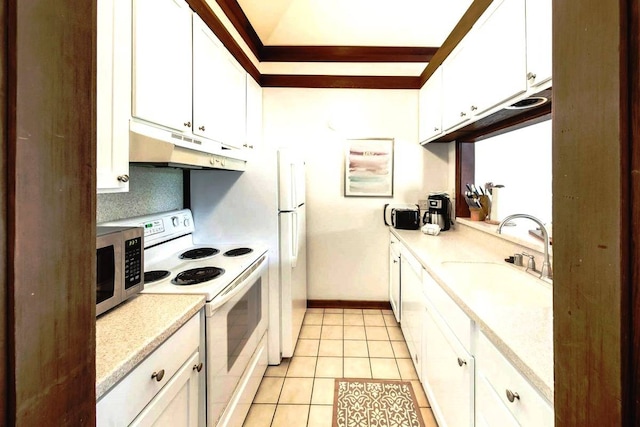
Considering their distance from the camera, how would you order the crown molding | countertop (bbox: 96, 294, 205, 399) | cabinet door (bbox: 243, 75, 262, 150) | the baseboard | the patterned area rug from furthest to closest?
the baseboard
the crown molding
cabinet door (bbox: 243, 75, 262, 150)
the patterned area rug
countertop (bbox: 96, 294, 205, 399)

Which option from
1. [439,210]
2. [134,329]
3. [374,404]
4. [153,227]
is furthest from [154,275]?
[439,210]

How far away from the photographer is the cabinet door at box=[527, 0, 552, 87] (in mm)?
1247

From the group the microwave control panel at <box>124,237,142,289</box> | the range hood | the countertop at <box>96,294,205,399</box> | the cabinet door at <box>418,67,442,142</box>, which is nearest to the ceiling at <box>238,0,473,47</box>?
the cabinet door at <box>418,67,442,142</box>

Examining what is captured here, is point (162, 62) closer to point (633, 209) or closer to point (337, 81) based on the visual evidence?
point (633, 209)

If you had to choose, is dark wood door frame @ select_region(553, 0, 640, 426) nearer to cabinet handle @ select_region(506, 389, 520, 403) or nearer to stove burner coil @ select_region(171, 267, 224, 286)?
cabinet handle @ select_region(506, 389, 520, 403)

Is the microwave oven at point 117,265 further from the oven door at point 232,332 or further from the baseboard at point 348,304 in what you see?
the baseboard at point 348,304

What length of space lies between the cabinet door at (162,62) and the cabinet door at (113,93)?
0.05 meters

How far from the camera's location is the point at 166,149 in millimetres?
1236

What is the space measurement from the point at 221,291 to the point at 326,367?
4.14ft

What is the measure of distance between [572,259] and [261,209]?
75.0 inches

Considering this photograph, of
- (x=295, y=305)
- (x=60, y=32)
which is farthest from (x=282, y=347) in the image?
(x=60, y=32)

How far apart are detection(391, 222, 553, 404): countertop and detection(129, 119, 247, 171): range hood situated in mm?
1336

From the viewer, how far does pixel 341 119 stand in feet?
10.6

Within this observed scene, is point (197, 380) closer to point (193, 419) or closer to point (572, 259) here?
point (193, 419)
